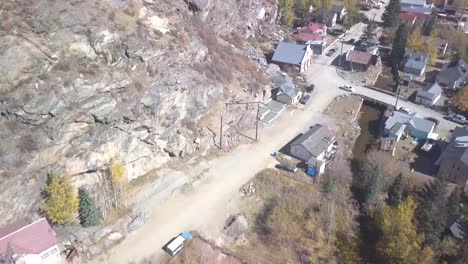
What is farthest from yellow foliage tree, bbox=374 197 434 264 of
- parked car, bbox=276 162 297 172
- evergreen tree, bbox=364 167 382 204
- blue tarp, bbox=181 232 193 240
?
blue tarp, bbox=181 232 193 240

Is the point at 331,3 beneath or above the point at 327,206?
above

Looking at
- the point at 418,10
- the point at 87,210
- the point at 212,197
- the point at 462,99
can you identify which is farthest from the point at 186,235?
the point at 418,10

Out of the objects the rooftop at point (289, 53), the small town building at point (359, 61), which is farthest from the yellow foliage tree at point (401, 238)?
the small town building at point (359, 61)

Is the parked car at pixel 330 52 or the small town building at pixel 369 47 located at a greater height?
the small town building at pixel 369 47

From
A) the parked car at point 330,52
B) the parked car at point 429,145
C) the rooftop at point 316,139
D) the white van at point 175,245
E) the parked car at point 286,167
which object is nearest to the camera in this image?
the white van at point 175,245

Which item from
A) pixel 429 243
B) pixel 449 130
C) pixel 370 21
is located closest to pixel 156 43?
pixel 429 243

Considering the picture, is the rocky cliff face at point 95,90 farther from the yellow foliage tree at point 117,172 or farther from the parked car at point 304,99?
the parked car at point 304,99

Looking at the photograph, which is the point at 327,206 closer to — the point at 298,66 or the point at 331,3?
the point at 298,66

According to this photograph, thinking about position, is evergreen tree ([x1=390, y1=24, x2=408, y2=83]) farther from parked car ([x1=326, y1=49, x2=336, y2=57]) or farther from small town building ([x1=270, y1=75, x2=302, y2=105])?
small town building ([x1=270, y1=75, x2=302, y2=105])
